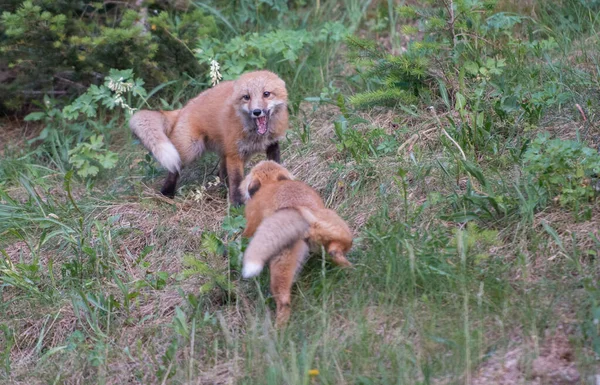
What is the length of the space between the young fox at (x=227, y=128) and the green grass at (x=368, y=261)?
0.92 feet

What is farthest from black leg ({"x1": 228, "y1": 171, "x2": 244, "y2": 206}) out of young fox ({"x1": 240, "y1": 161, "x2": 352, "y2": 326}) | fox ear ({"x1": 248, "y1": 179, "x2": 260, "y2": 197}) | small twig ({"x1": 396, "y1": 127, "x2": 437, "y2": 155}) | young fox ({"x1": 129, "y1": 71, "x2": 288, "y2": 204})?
small twig ({"x1": 396, "y1": 127, "x2": 437, "y2": 155})

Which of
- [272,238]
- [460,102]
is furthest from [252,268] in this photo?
[460,102]

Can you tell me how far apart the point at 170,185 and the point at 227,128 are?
0.68 metres

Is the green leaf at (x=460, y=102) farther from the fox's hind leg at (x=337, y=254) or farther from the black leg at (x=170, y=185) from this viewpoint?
the black leg at (x=170, y=185)

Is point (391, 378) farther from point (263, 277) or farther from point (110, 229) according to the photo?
point (110, 229)

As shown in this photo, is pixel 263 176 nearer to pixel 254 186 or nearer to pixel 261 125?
pixel 254 186

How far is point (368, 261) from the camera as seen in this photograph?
446cm

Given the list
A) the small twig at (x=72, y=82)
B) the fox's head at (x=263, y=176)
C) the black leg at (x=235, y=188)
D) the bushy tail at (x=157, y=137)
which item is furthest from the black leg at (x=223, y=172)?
the small twig at (x=72, y=82)

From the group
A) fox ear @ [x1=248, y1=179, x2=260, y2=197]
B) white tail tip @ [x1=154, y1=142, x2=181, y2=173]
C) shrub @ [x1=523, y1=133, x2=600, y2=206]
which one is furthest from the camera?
white tail tip @ [x1=154, y1=142, x2=181, y2=173]

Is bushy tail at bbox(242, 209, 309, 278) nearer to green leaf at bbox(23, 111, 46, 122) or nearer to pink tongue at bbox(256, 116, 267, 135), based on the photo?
pink tongue at bbox(256, 116, 267, 135)

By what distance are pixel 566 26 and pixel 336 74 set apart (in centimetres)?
215

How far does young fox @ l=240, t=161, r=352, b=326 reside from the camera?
3998mm

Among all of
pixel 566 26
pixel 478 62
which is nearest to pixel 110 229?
pixel 478 62

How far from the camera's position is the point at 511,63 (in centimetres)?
638
